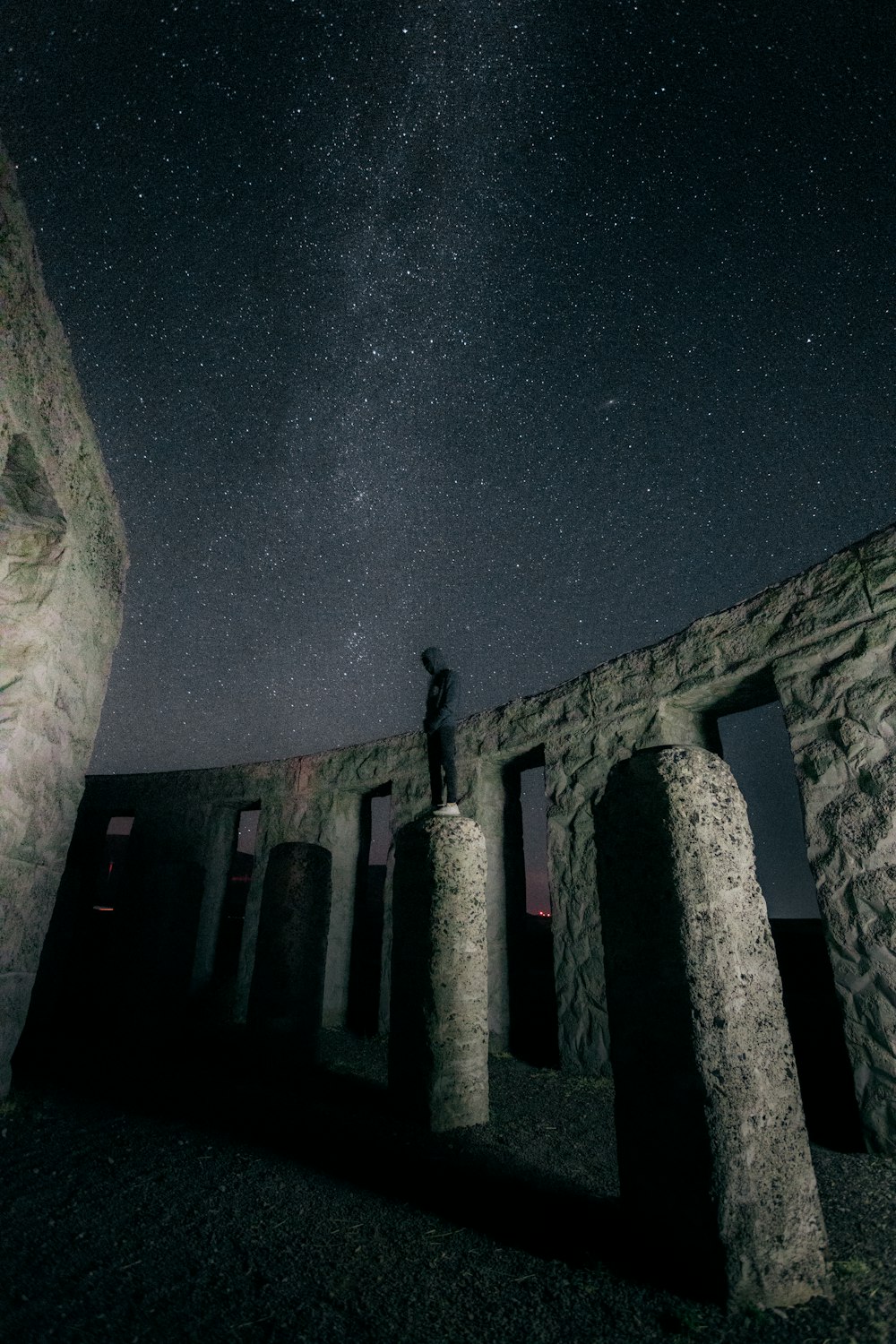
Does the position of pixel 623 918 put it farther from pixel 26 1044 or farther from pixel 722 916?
pixel 26 1044

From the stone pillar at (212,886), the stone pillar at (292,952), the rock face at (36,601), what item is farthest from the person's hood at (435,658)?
the stone pillar at (212,886)

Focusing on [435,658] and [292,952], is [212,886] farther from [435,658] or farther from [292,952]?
[435,658]

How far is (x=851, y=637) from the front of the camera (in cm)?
347

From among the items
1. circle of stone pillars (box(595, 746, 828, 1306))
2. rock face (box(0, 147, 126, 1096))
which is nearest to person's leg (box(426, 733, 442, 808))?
rock face (box(0, 147, 126, 1096))

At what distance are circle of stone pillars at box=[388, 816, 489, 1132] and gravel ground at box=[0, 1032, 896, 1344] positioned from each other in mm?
176

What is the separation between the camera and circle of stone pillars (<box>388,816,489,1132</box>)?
3.20 metres

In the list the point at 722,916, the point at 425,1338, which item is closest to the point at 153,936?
the point at 425,1338

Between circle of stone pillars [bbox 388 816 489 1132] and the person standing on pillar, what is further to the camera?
the person standing on pillar

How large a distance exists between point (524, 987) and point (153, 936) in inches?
199

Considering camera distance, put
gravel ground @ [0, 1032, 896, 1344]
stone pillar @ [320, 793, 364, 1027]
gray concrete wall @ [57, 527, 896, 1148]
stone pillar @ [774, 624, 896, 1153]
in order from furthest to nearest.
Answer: stone pillar @ [320, 793, 364, 1027]
gray concrete wall @ [57, 527, 896, 1148]
stone pillar @ [774, 624, 896, 1153]
gravel ground @ [0, 1032, 896, 1344]

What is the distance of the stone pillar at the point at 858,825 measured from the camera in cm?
291

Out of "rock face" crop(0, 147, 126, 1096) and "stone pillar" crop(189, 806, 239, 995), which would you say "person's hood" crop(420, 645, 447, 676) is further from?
"stone pillar" crop(189, 806, 239, 995)

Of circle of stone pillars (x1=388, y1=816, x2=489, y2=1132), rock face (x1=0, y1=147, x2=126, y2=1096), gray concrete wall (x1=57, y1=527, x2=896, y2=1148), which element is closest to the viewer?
rock face (x1=0, y1=147, x2=126, y2=1096)

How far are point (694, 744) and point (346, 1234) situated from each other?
345cm
